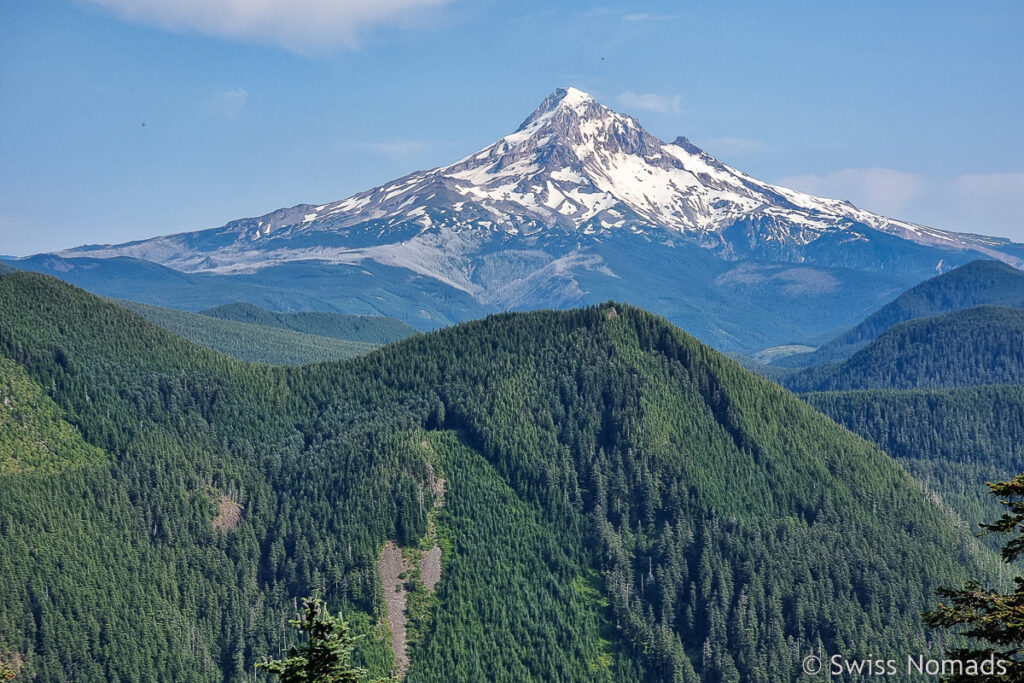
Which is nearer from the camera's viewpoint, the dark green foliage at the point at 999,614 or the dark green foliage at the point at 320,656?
the dark green foliage at the point at 320,656

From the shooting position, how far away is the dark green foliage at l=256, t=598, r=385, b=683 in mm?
57938

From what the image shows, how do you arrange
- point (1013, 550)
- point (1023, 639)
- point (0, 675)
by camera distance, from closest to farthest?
point (1023, 639) < point (1013, 550) < point (0, 675)

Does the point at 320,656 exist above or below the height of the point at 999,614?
below

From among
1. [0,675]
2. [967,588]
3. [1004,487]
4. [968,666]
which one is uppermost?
[1004,487]

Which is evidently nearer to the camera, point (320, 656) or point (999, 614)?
point (320, 656)

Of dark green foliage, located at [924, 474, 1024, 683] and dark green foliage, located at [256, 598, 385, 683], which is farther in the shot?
dark green foliage, located at [924, 474, 1024, 683]

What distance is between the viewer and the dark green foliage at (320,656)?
57.9m

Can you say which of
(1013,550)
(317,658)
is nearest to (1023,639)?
(1013,550)

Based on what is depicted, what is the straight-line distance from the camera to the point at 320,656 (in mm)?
58656

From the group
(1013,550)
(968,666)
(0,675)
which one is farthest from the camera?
(968,666)

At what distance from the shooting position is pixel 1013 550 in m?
63.3

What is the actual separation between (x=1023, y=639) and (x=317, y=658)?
38589 millimetres

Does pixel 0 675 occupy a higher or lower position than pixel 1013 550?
lower

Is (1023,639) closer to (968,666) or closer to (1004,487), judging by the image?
(1004,487)
